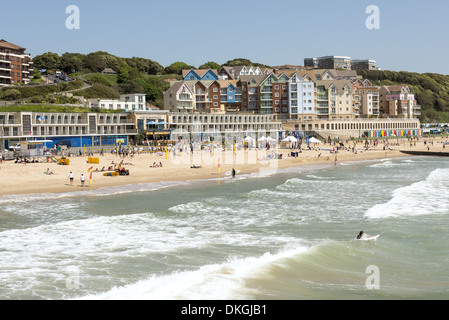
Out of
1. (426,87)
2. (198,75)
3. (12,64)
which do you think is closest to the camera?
(12,64)

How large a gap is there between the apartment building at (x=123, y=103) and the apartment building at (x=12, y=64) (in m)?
30.6

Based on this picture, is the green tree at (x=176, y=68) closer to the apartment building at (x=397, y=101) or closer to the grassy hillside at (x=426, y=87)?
the apartment building at (x=397, y=101)

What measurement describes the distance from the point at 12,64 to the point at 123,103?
128ft

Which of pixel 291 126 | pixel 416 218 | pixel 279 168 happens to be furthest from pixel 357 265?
pixel 291 126

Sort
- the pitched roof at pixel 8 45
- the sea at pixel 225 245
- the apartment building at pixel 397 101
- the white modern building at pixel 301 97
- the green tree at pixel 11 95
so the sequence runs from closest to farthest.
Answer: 1. the sea at pixel 225 245
2. the green tree at pixel 11 95
3. the pitched roof at pixel 8 45
4. the white modern building at pixel 301 97
5. the apartment building at pixel 397 101

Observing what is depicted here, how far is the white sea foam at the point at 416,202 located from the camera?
2678cm

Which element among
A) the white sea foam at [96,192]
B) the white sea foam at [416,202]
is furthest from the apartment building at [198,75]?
the white sea foam at [416,202]

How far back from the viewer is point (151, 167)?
49250 millimetres

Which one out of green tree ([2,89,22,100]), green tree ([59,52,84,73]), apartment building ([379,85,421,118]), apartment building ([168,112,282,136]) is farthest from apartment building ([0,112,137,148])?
apartment building ([379,85,421,118])

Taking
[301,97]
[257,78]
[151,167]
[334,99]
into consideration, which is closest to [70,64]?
[257,78]

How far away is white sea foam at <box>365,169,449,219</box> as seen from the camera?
2678 centimetres

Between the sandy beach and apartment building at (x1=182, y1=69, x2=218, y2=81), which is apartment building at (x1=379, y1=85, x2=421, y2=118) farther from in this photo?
the sandy beach

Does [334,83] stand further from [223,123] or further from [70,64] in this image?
[70,64]
